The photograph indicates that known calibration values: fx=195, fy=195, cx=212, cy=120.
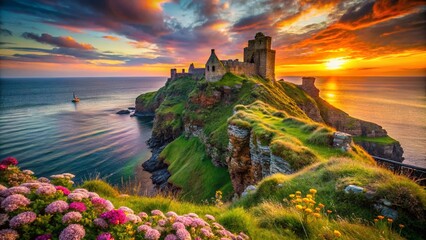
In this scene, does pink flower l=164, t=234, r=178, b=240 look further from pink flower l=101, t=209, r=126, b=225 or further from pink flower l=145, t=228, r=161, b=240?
pink flower l=101, t=209, r=126, b=225

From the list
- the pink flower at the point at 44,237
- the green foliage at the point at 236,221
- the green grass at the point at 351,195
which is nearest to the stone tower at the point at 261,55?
the green grass at the point at 351,195

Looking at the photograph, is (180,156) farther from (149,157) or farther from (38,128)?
(38,128)

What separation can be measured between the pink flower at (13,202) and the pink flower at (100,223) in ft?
4.58

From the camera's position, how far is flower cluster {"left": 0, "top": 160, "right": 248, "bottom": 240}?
354 centimetres

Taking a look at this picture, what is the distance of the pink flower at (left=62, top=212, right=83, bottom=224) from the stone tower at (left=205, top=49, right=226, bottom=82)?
2203 inches

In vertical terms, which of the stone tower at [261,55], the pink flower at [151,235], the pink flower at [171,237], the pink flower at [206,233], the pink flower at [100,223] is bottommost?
the pink flower at [206,233]

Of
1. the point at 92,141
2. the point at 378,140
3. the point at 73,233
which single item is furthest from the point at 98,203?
the point at 378,140

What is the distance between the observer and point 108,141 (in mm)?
70750

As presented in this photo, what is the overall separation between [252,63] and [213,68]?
18095 mm

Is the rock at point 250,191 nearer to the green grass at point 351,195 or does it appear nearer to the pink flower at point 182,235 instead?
the green grass at point 351,195

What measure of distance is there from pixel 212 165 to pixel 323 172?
29.5 meters

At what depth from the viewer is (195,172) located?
3894 centimetres

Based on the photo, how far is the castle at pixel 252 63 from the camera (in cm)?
5788

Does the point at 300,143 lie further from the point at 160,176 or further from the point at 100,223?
the point at 160,176
